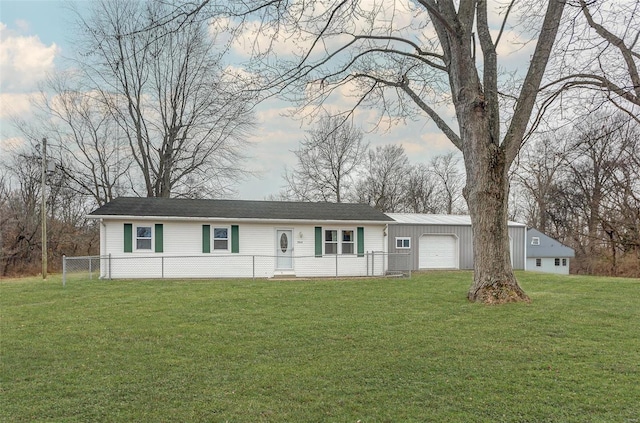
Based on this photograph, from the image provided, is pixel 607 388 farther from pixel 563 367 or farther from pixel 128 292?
pixel 128 292

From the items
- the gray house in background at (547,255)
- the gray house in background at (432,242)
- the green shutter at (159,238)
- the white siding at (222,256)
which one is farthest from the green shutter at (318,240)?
the gray house in background at (547,255)

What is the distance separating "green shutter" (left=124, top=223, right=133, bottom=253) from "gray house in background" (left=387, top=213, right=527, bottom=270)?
1107 cm

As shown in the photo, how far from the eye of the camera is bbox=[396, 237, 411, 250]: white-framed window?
20203mm

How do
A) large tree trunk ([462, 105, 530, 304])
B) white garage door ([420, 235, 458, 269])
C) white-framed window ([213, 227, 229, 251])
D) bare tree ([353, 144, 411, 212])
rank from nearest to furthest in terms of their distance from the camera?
1. large tree trunk ([462, 105, 530, 304])
2. white-framed window ([213, 227, 229, 251])
3. white garage door ([420, 235, 458, 269])
4. bare tree ([353, 144, 411, 212])

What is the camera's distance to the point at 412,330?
21.7 feet

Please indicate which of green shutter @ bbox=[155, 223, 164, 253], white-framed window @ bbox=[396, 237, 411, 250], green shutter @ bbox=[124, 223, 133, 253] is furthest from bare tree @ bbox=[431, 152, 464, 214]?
green shutter @ bbox=[124, 223, 133, 253]

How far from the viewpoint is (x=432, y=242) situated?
20844mm

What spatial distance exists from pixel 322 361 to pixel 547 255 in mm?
28088

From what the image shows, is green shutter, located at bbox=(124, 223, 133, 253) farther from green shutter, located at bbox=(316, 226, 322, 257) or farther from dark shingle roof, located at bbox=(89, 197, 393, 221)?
green shutter, located at bbox=(316, 226, 322, 257)

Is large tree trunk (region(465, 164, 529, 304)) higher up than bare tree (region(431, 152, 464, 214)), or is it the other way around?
bare tree (region(431, 152, 464, 214))

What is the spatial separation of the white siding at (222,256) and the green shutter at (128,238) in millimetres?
124

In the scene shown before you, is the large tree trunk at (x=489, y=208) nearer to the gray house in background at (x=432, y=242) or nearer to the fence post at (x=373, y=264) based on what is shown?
the fence post at (x=373, y=264)

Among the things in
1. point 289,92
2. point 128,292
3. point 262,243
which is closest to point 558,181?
point 262,243

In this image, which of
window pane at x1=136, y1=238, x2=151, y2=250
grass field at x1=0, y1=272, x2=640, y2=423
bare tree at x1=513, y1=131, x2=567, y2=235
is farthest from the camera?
bare tree at x1=513, y1=131, x2=567, y2=235
